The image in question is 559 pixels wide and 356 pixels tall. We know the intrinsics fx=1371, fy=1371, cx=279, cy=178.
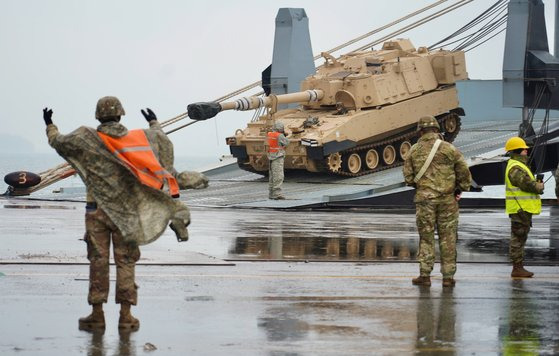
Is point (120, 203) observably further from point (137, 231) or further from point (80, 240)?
point (80, 240)

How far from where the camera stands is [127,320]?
959cm

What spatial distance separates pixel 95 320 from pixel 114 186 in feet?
3.27

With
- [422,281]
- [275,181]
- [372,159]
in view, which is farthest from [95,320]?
[372,159]

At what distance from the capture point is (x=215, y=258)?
1456 centimetres

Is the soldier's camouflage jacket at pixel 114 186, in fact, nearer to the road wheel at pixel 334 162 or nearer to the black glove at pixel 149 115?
the black glove at pixel 149 115

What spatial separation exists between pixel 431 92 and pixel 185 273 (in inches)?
877

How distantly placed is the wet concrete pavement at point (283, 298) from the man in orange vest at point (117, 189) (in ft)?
1.56

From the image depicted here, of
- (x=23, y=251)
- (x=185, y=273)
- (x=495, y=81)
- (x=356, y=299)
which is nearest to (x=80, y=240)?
(x=23, y=251)

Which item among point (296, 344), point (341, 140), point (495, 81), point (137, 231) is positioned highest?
point (495, 81)

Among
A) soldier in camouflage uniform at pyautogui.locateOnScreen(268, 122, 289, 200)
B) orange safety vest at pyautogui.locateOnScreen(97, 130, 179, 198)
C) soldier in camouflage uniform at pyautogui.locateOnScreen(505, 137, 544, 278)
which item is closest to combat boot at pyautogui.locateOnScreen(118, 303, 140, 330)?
orange safety vest at pyautogui.locateOnScreen(97, 130, 179, 198)

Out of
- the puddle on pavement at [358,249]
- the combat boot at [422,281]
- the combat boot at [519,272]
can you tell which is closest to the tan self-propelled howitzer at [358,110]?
the puddle on pavement at [358,249]

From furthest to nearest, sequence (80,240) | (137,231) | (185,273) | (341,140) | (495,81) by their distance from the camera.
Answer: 1. (495,81)
2. (341,140)
3. (80,240)
4. (185,273)
5. (137,231)

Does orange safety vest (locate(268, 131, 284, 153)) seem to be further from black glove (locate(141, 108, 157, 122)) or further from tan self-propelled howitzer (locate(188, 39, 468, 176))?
black glove (locate(141, 108, 157, 122))

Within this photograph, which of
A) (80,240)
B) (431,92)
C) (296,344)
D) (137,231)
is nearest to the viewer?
(296,344)
